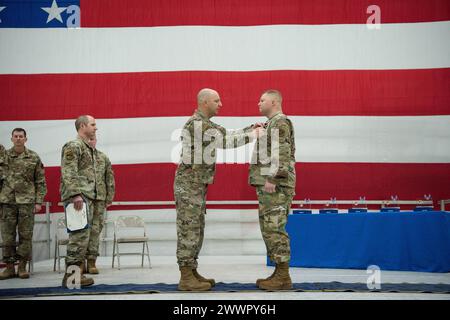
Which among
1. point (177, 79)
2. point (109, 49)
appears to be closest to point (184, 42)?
point (177, 79)

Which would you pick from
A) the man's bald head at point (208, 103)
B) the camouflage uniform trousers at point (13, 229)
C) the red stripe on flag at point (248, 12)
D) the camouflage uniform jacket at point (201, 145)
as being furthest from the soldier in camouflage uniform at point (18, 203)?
the red stripe on flag at point (248, 12)

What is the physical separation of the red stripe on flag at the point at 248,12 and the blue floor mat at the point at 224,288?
412 cm

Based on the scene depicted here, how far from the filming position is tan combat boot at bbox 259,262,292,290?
13.3 ft

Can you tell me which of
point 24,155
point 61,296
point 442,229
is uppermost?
point 24,155

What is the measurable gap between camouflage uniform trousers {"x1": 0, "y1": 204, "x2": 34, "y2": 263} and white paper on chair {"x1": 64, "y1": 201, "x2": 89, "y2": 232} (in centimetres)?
128

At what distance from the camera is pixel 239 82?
7430 millimetres

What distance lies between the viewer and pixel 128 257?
7336 mm

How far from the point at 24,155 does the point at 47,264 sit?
1661 millimetres

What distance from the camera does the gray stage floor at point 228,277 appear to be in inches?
146

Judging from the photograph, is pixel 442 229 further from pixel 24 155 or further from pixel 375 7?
pixel 24 155

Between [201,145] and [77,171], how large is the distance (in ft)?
3.28

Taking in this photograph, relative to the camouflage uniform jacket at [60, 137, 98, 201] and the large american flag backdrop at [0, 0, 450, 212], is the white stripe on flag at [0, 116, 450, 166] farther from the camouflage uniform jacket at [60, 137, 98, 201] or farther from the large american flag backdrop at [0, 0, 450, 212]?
the camouflage uniform jacket at [60, 137, 98, 201]

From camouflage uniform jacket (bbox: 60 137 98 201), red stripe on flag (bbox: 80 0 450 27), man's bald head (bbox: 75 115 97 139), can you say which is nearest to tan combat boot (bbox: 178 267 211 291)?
camouflage uniform jacket (bbox: 60 137 98 201)

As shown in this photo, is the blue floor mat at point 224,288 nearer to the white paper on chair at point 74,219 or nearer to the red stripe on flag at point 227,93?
the white paper on chair at point 74,219
